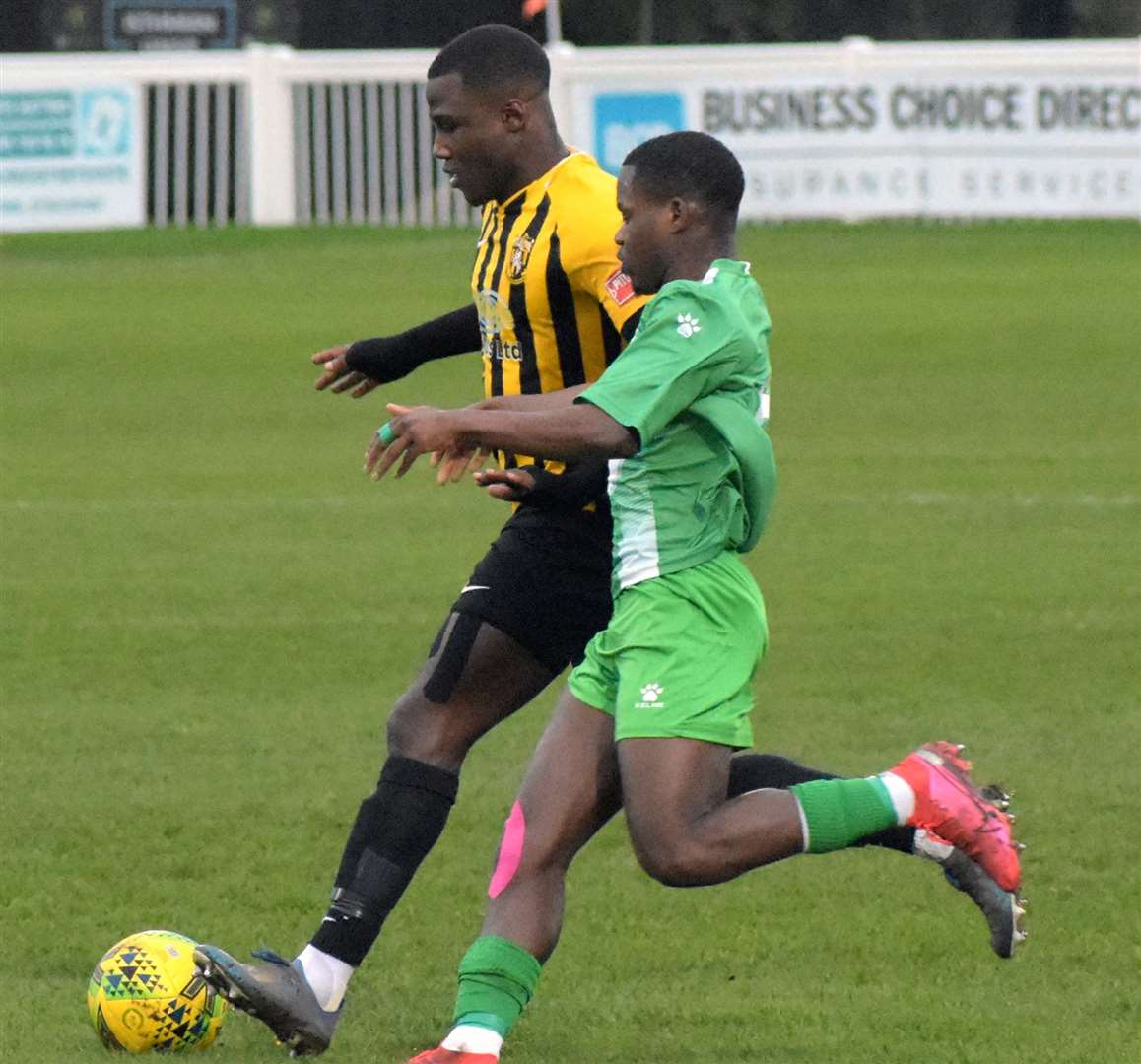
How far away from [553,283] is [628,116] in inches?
948

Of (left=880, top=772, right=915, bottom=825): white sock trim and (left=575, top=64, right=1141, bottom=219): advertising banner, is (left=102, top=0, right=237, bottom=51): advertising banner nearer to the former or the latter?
(left=575, top=64, right=1141, bottom=219): advertising banner

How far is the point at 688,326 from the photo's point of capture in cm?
492

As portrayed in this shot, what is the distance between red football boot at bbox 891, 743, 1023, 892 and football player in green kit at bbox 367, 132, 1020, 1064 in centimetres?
10

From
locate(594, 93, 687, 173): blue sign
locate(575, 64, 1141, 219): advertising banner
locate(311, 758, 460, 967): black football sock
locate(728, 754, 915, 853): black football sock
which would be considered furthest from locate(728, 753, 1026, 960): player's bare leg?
locate(594, 93, 687, 173): blue sign

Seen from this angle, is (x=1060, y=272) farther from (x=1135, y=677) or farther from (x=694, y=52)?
(x=1135, y=677)

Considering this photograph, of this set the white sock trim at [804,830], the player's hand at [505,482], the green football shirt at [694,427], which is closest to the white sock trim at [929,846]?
the white sock trim at [804,830]

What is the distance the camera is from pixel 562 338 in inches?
226

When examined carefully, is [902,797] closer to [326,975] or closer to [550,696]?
[326,975]

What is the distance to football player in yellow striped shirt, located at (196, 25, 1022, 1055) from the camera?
5535 mm

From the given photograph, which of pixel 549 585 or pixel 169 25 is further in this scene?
pixel 169 25

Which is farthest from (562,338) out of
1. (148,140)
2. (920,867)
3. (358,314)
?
(148,140)

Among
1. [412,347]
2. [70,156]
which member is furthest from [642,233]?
[70,156]

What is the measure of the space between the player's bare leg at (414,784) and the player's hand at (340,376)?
89 cm

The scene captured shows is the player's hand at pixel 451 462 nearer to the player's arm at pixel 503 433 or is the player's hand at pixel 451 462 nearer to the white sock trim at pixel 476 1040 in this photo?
the player's arm at pixel 503 433
